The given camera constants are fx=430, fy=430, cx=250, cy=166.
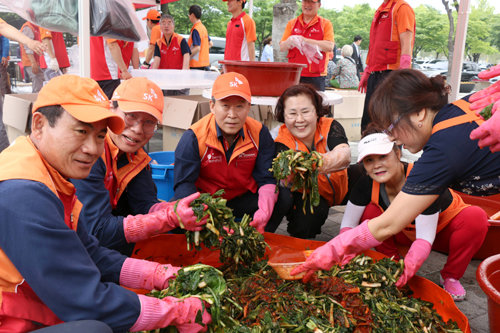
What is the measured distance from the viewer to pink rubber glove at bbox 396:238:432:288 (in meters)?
2.48

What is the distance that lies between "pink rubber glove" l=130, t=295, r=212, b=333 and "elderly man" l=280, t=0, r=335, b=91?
4.28 m

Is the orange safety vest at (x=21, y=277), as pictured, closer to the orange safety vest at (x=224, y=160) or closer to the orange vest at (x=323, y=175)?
the orange safety vest at (x=224, y=160)

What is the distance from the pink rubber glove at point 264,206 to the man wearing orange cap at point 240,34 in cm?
426

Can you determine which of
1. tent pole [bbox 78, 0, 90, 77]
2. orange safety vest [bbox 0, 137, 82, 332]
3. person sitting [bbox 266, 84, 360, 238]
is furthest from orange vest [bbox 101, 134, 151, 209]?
tent pole [bbox 78, 0, 90, 77]

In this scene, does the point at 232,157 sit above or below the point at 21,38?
below

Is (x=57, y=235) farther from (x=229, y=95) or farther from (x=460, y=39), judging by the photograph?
(x=460, y=39)

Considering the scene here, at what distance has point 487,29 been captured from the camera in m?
27.9

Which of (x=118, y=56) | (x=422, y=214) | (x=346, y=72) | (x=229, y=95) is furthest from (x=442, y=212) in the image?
(x=346, y=72)

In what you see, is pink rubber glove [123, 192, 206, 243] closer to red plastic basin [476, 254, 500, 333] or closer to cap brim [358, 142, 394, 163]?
cap brim [358, 142, 394, 163]

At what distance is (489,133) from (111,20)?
3365 mm

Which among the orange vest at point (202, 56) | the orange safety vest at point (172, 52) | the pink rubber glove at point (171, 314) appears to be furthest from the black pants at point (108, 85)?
the pink rubber glove at point (171, 314)

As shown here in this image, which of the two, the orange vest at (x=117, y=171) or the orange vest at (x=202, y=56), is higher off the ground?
the orange vest at (x=202, y=56)

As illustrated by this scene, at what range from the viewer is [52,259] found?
4.77ft

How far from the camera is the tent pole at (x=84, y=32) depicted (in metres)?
3.79
